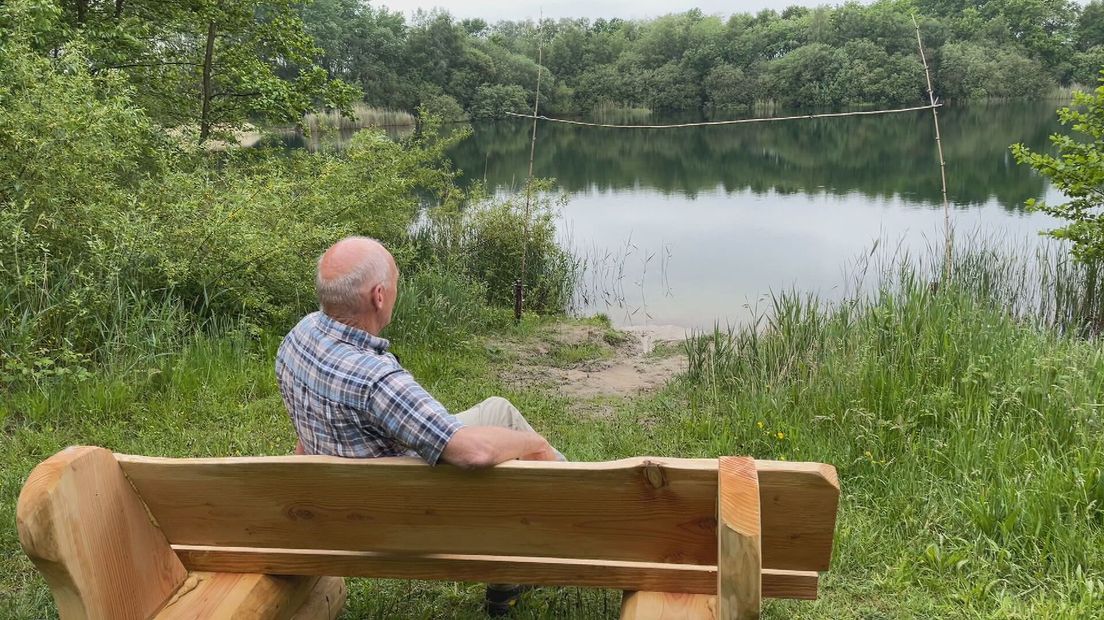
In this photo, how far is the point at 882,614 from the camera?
2.59m

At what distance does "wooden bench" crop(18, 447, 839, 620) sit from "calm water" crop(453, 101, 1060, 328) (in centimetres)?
828

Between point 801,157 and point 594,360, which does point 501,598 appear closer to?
point 594,360

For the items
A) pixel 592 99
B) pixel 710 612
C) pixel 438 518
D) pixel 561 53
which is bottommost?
pixel 710 612

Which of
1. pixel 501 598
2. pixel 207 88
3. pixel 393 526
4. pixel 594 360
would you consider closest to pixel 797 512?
pixel 393 526

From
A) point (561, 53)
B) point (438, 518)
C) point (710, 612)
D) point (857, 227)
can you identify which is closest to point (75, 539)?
point (438, 518)

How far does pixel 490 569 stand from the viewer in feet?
6.15

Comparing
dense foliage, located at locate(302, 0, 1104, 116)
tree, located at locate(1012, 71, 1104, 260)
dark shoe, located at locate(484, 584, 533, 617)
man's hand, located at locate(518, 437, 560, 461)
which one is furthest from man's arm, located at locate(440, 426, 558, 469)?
dense foliage, located at locate(302, 0, 1104, 116)

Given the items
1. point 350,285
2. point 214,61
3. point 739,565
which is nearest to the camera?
point 739,565

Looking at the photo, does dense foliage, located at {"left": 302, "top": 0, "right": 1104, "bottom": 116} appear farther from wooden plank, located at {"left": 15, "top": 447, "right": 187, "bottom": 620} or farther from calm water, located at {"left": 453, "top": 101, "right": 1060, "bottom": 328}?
wooden plank, located at {"left": 15, "top": 447, "right": 187, "bottom": 620}

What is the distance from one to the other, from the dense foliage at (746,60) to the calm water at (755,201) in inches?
140

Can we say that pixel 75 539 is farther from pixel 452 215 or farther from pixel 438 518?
pixel 452 215

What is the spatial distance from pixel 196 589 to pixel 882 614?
195 cm

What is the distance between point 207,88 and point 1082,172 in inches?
371

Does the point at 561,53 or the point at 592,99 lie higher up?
the point at 561,53
